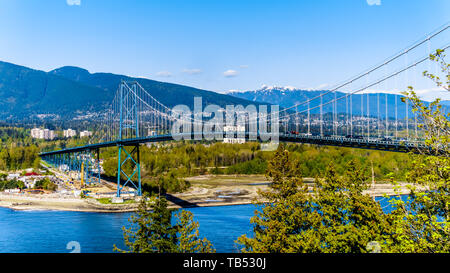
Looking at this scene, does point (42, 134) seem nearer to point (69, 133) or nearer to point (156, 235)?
point (69, 133)

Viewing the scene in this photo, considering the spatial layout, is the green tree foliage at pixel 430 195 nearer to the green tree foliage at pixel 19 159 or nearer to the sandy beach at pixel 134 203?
the sandy beach at pixel 134 203

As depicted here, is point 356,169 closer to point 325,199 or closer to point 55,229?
point 325,199

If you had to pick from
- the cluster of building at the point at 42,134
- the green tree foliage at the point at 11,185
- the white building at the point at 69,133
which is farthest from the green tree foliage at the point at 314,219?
the cluster of building at the point at 42,134

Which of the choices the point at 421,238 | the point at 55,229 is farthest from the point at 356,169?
the point at 55,229

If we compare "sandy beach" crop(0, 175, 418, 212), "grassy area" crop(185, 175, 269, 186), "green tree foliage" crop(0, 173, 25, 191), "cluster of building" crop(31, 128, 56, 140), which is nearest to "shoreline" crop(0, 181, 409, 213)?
"sandy beach" crop(0, 175, 418, 212)

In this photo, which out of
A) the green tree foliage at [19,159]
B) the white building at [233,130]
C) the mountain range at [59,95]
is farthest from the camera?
the mountain range at [59,95]

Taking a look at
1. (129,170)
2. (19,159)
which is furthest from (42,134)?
(129,170)
